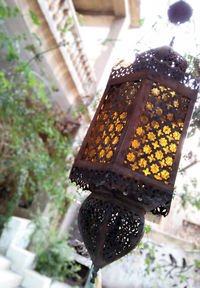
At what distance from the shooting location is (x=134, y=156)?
28.8 inches

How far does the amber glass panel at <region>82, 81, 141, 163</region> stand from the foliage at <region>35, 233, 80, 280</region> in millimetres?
2158

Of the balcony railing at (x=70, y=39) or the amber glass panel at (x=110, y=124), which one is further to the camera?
the balcony railing at (x=70, y=39)

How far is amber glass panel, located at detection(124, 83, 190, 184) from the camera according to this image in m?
0.73

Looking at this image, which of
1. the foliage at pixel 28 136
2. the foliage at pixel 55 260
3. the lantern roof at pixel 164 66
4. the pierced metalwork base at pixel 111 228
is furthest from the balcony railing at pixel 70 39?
the pierced metalwork base at pixel 111 228

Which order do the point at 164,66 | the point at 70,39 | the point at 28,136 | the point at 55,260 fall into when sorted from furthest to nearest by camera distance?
the point at 70,39, the point at 28,136, the point at 55,260, the point at 164,66

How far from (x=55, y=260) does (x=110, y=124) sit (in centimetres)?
258

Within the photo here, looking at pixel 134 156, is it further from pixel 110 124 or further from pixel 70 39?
pixel 70 39

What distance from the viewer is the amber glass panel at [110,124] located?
2.54ft

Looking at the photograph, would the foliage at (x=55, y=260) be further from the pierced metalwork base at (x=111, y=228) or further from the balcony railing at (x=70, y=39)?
the pierced metalwork base at (x=111, y=228)

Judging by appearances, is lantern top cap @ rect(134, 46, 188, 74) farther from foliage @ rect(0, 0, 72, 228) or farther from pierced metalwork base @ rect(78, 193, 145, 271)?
foliage @ rect(0, 0, 72, 228)

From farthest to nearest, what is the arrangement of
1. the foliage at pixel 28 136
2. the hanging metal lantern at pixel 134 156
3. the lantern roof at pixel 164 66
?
1. the foliage at pixel 28 136
2. the lantern roof at pixel 164 66
3. the hanging metal lantern at pixel 134 156

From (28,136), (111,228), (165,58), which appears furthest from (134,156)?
(28,136)

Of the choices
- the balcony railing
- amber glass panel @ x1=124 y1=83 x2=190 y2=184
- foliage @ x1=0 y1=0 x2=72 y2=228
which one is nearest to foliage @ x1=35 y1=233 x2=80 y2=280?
foliage @ x1=0 y1=0 x2=72 y2=228

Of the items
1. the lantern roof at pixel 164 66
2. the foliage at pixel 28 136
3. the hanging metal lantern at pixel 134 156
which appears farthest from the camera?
the foliage at pixel 28 136
